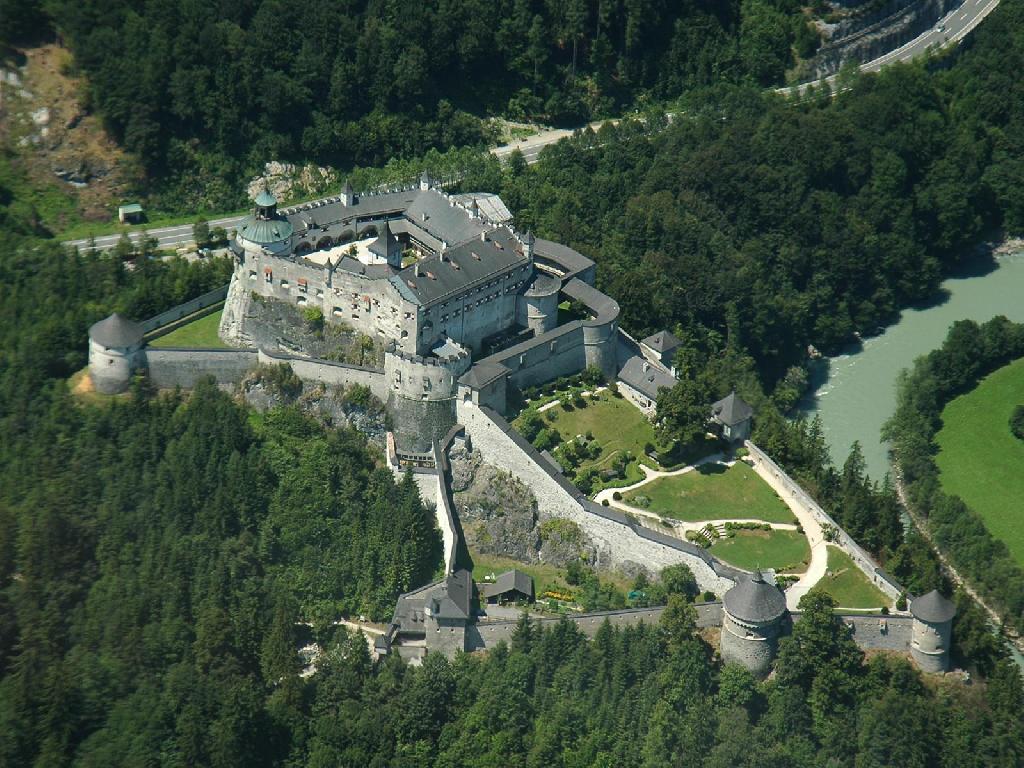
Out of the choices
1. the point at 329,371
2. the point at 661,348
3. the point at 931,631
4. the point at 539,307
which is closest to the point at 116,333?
the point at 329,371

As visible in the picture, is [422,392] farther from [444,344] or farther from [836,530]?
[836,530]

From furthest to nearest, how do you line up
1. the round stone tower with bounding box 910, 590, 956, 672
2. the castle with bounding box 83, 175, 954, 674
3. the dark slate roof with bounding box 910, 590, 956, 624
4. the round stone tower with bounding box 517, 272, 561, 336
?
the round stone tower with bounding box 517, 272, 561, 336 → the castle with bounding box 83, 175, 954, 674 → the round stone tower with bounding box 910, 590, 956, 672 → the dark slate roof with bounding box 910, 590, 956, 624

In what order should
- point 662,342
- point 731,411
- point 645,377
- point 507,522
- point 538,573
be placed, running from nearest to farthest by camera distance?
point 538,573 < point 507,522 < point 731,411 < point 645,377 < point 662,342

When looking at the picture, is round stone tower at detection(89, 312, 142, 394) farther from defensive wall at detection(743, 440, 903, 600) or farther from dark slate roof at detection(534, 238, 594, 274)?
defensive wall at detection(743, 440, 903, 600)

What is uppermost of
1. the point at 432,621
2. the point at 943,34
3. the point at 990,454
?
the point at 943,34

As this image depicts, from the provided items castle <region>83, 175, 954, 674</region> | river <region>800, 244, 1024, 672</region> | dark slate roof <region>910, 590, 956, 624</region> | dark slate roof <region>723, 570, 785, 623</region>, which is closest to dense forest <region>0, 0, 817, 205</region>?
castle <region>83, 175, 954, 674</region>

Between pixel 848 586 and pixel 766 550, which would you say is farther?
pixel 766 550
